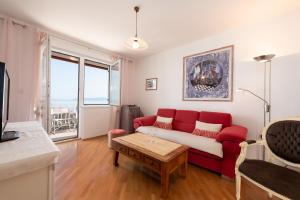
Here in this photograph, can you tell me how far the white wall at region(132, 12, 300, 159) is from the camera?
7.22 ft

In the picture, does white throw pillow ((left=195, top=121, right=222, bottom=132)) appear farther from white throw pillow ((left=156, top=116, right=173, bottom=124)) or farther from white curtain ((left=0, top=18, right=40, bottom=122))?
white curtain ((left=0, top=18, right=40, bottom=122))

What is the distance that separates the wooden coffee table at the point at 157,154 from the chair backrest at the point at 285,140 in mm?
1030

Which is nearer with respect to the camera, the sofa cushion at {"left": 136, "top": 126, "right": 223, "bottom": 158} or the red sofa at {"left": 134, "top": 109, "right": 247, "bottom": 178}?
the red sofa at {"left": 134, "top": 109, "right": 247, "bottom": 178}

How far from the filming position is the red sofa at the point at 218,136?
201 centimetres

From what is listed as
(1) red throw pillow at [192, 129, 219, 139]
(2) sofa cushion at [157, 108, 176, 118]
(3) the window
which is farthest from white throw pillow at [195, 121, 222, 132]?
(3) the window

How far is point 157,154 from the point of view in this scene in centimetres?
180

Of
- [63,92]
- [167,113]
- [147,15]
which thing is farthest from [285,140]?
[63,92]

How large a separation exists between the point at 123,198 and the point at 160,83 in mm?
3068

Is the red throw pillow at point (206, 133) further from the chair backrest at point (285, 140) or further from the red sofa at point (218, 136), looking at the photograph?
the chair backrest at point (285, 140)

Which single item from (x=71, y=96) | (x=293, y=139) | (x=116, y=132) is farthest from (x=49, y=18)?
(x=293, y=139)

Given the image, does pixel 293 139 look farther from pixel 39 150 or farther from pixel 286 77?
pixel 39 150

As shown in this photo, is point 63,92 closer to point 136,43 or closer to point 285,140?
point 136,43

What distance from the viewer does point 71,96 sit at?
3.98 meters

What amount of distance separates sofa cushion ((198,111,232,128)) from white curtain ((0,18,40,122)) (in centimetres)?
338
